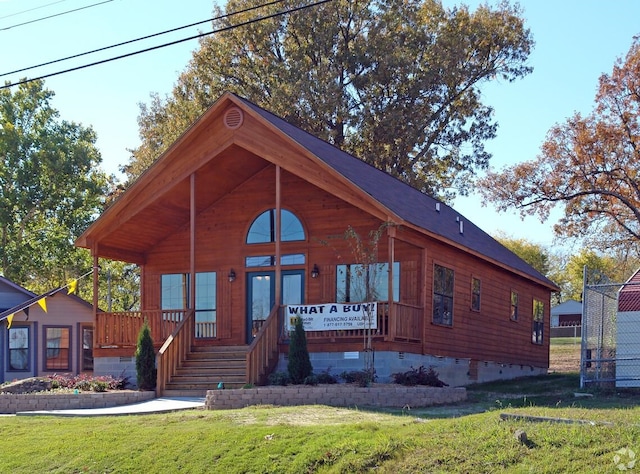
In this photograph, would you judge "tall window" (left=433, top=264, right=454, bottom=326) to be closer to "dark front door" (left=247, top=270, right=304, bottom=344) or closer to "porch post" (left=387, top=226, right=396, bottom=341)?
"porch post" (left=387, top=226, right=396, bottom=341)

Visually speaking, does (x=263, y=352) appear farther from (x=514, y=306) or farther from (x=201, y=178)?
(x=514, y=306)

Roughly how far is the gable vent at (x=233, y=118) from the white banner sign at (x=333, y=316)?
4400mm

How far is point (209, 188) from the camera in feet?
74.0

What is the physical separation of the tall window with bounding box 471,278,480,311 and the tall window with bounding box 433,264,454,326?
1.65 meters

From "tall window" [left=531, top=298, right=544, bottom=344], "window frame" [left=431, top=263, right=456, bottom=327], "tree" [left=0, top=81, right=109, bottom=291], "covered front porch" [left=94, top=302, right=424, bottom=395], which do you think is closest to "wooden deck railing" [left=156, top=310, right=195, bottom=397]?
"covered front porch" [left=94, top=302, right=424, bottom=395]

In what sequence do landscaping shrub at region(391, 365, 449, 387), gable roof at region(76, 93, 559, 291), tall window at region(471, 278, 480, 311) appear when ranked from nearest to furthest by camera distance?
1. landscaping shrub at region(391, 365, 449, 387)
2. gable roof at region(76, 93, 559, 291)
3. tall window at region(471, 278, 480, 311)

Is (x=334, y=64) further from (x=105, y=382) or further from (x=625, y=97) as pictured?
(x=105, y=382)

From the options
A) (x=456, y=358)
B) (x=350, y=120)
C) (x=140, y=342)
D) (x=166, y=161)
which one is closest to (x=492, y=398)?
(x=456, y=358)

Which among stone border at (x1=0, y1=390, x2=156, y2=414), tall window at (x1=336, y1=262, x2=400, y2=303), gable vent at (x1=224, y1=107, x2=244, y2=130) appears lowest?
stone border at (x1=0, y1=390, x2=156, y2=414)

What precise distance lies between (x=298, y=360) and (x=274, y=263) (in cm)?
444

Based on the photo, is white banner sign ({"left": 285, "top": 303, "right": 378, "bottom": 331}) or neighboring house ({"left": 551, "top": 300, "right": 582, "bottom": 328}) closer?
white banner sign ({"left": 285, "top": 303, "right": 378, "bottom": 331})

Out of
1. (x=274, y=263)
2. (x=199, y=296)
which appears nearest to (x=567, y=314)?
(x=199, y=296)

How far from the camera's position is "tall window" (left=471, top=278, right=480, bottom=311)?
2400 cm

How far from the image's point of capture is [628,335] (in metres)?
18.0
